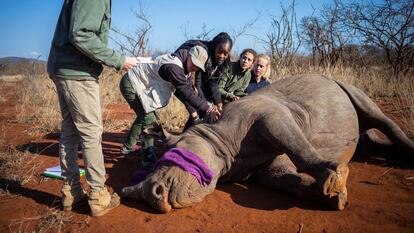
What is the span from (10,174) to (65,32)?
87.7 inches

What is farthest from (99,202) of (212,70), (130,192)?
(212,70)

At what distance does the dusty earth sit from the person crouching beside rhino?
79 cm

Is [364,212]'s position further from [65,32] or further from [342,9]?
[342,9]

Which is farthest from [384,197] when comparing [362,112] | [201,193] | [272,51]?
[272,51]

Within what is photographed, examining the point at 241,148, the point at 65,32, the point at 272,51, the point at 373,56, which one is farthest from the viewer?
the point at 373,56

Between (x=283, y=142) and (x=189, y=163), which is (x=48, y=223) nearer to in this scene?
(x=189, y=163)

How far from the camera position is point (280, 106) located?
147 inches

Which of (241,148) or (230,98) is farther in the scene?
(230,98)

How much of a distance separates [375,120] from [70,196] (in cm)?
364

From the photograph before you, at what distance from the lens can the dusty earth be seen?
2840 mm

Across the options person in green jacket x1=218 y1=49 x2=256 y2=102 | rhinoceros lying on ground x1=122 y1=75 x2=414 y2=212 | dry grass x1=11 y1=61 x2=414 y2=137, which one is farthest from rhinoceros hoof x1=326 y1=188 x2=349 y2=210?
person in green jacket x1=218 y1=49 x2=256 y2=102

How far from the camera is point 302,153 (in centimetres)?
317

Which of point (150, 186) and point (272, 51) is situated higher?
point (272, 51)

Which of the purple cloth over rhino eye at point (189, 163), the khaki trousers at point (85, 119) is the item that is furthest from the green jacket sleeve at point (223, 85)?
the khaki trousers at point (85, 119)
